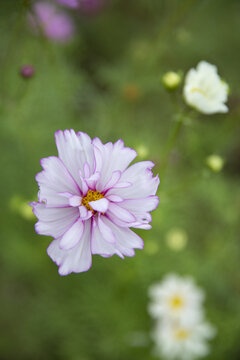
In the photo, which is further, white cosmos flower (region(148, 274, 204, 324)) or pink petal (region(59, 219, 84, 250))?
white cosmos flower (region(148, 274, 204, 324))

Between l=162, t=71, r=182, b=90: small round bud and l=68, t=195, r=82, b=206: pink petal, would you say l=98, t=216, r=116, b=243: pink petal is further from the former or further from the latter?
l=162, t=71, r=182, b=90: small round bud

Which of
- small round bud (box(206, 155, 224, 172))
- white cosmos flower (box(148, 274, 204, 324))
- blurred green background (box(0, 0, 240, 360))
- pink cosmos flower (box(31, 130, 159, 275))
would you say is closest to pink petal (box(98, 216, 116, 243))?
pink cosmos flower (box(31, 130, 159, 275))

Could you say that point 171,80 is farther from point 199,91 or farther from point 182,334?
point 182,334

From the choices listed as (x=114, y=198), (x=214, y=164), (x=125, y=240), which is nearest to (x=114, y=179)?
(x=114, y=198)

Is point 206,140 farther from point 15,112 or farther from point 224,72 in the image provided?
point 15,112

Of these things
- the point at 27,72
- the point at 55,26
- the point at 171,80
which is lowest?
the point at 171,80

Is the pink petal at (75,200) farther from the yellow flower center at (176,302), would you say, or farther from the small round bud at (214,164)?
the yellow flower center at (176,302)
